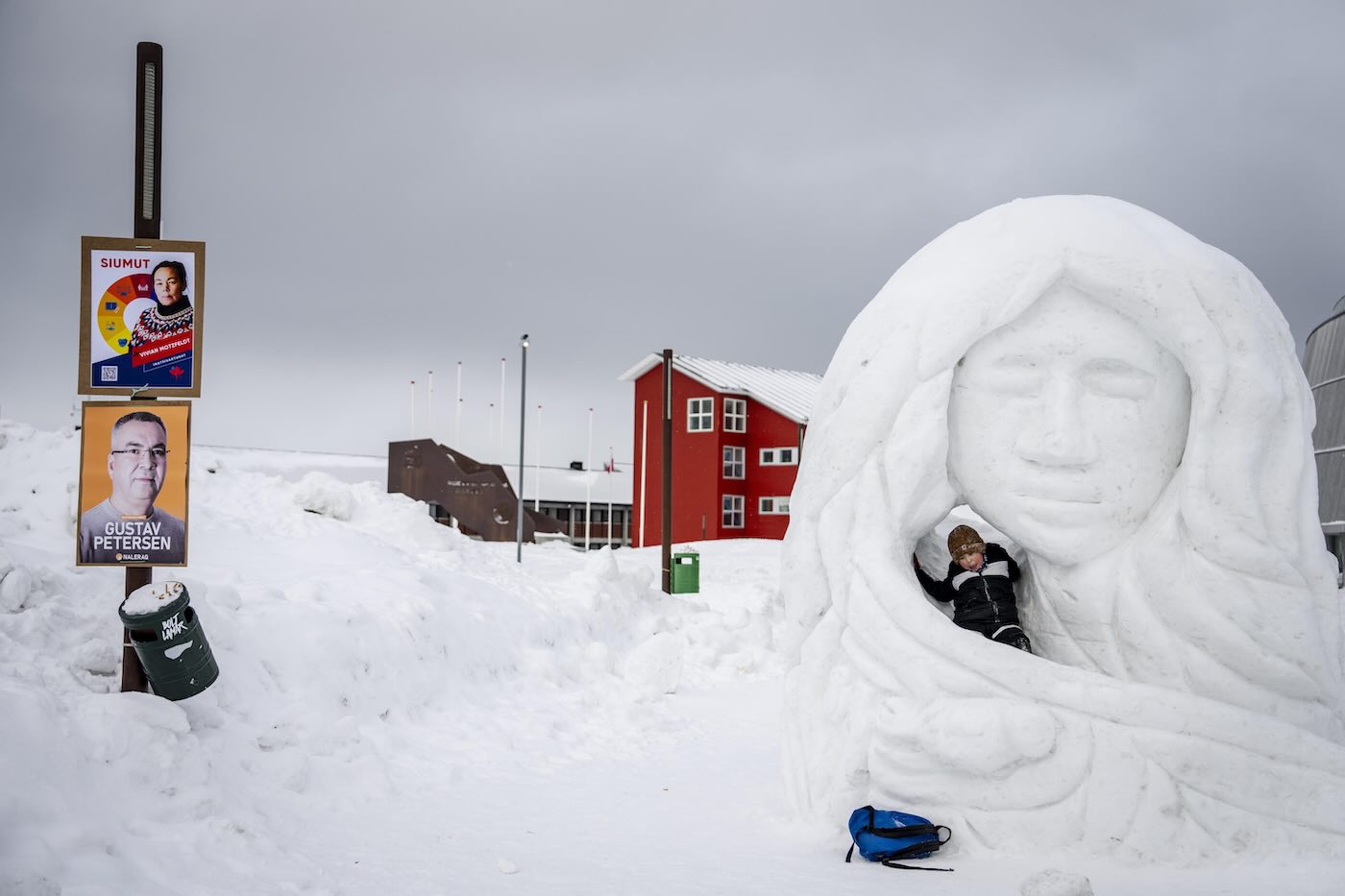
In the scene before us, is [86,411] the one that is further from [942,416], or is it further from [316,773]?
[942,416]

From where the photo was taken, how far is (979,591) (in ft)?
18.0

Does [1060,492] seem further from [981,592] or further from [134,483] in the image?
[134,483]

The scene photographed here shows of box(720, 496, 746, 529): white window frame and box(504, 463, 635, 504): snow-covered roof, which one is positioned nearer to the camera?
box(720, 496, 746, 529): white window frame

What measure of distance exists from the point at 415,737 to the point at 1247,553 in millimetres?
5493

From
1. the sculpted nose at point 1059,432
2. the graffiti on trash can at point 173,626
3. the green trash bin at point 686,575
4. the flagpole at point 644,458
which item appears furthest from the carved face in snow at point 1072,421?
the flagpole at point 644,458

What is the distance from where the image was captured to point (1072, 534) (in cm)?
518

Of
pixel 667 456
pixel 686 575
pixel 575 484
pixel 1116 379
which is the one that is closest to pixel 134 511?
pixel 1116 379

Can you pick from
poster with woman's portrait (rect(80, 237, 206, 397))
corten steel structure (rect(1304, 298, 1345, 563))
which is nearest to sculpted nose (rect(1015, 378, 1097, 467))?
poster with woman's portrait (rect(80, 237, 206, 397))

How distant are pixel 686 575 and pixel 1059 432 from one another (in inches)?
489

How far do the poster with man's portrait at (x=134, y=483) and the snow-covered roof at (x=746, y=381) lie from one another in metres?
22.9

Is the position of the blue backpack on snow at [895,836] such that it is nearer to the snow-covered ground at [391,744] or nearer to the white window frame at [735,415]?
the snow-covered ground at [391,744]

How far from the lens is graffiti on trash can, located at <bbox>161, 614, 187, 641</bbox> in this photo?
17.7ft

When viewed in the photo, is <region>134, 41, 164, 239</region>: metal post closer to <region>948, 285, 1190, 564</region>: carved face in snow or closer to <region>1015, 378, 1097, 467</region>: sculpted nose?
<region>948, 285, 1190, 564</region>: carved face in snow

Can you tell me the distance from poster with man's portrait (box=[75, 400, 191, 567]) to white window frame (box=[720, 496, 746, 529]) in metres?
23.6
